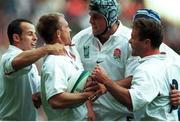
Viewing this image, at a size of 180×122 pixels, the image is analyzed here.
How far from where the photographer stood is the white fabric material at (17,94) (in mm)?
4445

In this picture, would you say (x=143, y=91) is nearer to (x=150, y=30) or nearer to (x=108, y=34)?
(x=150, y=30)

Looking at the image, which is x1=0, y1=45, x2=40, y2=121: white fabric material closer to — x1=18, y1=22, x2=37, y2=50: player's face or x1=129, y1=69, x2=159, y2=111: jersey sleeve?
x1=18, y1=22, x2=37, y2=50: player's face

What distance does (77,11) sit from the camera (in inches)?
289

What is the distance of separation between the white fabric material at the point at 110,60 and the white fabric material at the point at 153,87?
1.44 ft

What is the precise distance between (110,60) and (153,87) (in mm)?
730

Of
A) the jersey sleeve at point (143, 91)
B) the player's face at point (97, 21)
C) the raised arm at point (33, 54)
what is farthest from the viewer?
the player's face at point (97, 21)

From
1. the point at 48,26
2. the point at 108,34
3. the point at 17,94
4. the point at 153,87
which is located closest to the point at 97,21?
the point at 108,34

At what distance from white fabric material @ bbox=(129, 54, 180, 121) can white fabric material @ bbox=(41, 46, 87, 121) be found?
18.3 inches

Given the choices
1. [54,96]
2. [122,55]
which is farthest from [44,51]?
[122,55]

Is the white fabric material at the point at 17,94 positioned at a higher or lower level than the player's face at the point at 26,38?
lower

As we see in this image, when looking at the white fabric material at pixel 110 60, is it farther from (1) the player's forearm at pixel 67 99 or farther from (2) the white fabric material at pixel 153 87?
(1) the player's forearm at pixel 67 99

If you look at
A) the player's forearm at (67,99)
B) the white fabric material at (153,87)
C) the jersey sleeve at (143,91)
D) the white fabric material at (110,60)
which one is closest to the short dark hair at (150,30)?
the white fabric material at (153,87)

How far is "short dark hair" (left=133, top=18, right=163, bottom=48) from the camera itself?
3.59m

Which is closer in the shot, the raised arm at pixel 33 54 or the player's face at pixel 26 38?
the raised arm at pixel 33 54
